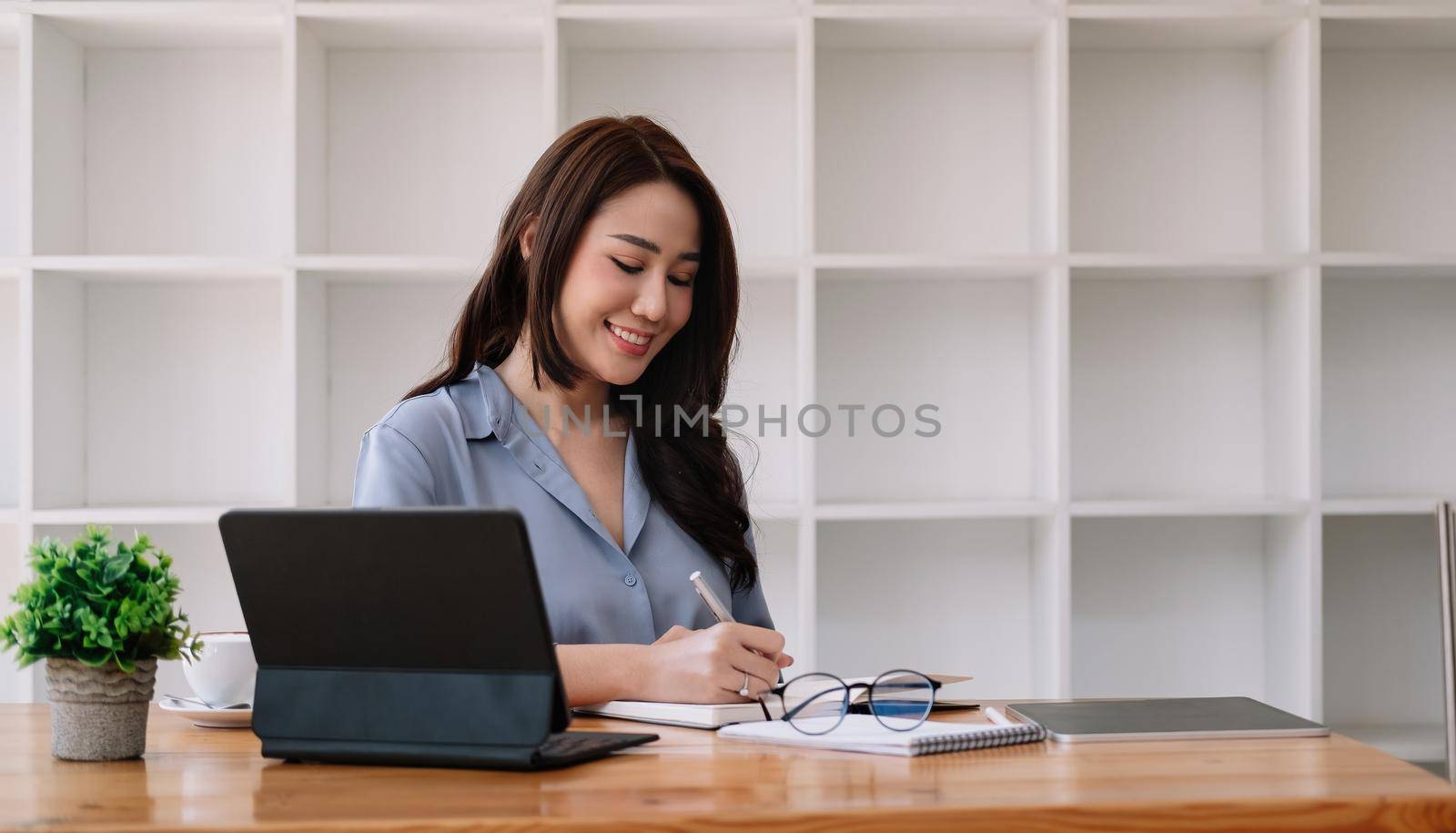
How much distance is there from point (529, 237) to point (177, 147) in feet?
4.81

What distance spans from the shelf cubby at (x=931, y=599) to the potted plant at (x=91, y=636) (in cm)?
199

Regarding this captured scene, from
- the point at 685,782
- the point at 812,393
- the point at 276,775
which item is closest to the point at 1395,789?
the point at 685,782

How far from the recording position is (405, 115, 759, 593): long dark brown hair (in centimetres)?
183

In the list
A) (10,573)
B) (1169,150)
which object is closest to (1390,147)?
(1169,150)

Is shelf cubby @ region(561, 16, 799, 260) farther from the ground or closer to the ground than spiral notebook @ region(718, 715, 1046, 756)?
farther from the ground

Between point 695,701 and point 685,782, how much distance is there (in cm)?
39

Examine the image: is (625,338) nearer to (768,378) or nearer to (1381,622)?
(768,378)

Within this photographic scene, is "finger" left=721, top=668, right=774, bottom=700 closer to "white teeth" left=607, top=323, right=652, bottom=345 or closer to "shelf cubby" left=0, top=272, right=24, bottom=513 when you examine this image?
"white teeth" left=607, top=323, right=652, bottom=345

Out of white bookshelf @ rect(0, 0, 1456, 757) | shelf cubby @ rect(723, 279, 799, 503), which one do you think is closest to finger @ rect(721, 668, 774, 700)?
white bookshelf @ rect(0, 0, 1456, 757)

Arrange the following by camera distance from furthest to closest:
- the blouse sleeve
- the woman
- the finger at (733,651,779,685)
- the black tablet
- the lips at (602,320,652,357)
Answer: the lips at (602,320,652,357), the woman, the blouse sleeve, the finger at (733,651,779,685), the black tablet

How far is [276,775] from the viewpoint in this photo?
103 cm

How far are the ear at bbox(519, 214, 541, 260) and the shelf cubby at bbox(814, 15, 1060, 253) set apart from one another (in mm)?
1200

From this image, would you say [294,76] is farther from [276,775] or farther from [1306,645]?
[1306,645]

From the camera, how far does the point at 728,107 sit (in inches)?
116
